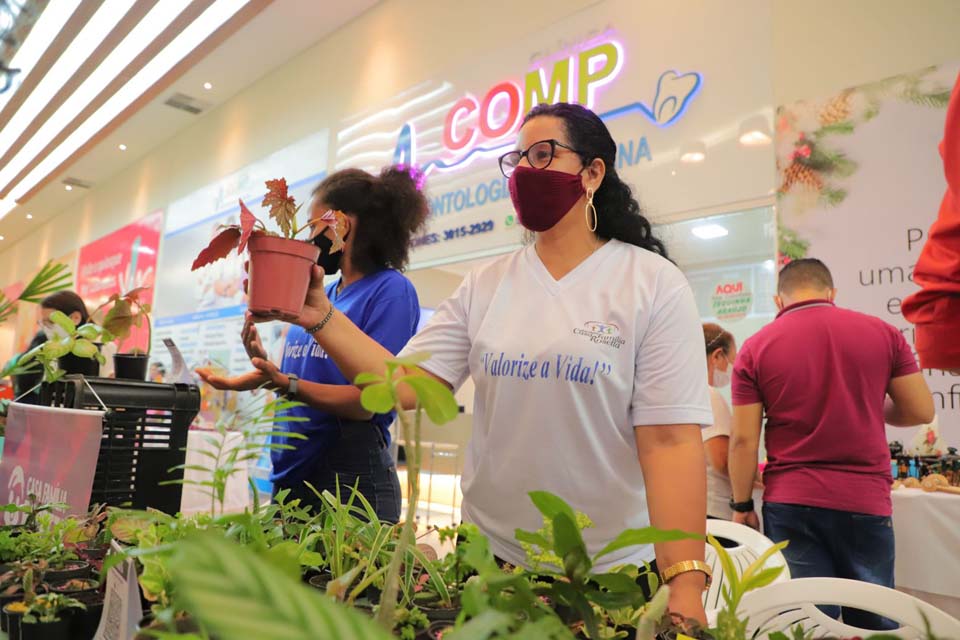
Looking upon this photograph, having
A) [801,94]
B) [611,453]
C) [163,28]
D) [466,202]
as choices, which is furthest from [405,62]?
[611,453]

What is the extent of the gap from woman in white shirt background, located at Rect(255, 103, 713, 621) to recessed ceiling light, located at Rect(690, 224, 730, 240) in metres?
2.53

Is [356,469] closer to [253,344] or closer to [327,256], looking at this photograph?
[253,344]

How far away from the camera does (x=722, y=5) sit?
135 inches

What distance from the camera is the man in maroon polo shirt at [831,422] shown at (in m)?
2.10

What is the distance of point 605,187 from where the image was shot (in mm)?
1450

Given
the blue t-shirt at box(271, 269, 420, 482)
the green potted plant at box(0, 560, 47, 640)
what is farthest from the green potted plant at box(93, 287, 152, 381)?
the green potted plant at box(0, 560, 47, 640)

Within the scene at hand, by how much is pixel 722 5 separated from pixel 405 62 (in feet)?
8.95

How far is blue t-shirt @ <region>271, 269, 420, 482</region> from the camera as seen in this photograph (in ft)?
5.65

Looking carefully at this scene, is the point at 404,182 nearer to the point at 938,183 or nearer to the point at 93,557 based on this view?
the point at 93,557

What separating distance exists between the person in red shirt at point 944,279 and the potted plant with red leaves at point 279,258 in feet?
3.36

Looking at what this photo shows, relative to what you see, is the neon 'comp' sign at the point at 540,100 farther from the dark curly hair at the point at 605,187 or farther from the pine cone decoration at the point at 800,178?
the dark curly hair at the point at 605,187

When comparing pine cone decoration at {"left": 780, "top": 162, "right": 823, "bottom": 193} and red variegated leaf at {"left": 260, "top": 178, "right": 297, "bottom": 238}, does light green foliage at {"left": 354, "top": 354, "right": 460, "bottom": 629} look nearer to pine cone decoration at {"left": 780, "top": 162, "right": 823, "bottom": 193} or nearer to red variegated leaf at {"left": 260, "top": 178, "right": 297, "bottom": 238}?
red variegated leaf at {"left": 260, "top": 178, "right": 297, "bottom": 238}

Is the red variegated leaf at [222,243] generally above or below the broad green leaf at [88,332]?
above

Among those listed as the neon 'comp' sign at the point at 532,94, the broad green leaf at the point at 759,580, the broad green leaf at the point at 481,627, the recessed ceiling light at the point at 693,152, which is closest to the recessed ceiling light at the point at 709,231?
the recessed ceiling light at the point at 693,152
